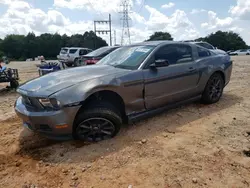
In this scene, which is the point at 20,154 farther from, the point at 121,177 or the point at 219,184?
the point at 219,184

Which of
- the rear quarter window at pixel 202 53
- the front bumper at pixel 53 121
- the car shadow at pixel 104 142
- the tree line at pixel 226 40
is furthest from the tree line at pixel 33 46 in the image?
the front bumper at pixel 53 121

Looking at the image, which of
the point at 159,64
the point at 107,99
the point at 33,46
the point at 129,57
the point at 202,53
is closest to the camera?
the point at 107,99

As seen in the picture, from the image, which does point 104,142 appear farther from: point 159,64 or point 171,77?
point 171,77

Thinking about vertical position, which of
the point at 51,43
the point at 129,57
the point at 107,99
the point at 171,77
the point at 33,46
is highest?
the point at 51,43

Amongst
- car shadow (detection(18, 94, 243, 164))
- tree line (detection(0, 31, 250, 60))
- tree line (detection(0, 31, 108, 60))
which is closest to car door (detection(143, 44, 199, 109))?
car shadow (detection(18, 94, 243, 164))

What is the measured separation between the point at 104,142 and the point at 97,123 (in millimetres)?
324

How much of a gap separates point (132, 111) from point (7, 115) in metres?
3.04

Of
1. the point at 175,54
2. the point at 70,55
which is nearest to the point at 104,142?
the point at 175,54

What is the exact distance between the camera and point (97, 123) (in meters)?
3.29

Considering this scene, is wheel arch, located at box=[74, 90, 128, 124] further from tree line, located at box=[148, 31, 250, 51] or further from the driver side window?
tree line, located at box=[148, 31, 250, 51]

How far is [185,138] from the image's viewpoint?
11.3ft

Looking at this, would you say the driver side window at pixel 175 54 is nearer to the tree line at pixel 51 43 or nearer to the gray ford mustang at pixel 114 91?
the gray ford mustang at pixel 114 91

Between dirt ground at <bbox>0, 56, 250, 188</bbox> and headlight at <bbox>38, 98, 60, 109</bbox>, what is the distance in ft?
2.27

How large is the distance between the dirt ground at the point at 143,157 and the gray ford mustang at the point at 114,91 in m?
0.30
